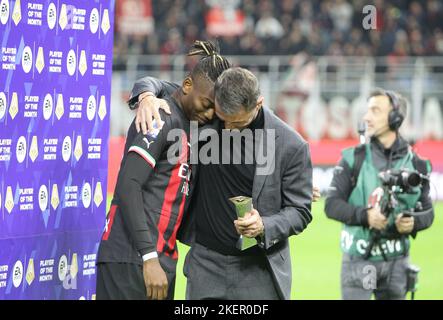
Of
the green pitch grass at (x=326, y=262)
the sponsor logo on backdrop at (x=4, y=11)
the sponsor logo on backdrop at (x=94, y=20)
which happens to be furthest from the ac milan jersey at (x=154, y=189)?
the green pitch grass at (x=326, y=262)

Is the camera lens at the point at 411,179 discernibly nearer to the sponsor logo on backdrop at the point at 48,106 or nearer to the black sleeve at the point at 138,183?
the black sleeve at the point at 138,183

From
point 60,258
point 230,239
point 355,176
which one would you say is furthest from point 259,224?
point 355,176

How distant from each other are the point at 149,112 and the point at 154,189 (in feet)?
1.58

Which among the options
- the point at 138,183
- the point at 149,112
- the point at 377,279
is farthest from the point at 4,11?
the point at 377,279

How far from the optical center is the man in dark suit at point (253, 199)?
20.4 feet

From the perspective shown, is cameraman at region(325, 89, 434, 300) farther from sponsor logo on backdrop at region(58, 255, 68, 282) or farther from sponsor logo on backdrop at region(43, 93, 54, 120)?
sponsor logo on backdrop at region(43, 93, 54, 120)

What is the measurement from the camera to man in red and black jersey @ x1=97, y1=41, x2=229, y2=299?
6137 mm

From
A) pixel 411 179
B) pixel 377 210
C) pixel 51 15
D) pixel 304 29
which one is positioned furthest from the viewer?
pixel 304 29

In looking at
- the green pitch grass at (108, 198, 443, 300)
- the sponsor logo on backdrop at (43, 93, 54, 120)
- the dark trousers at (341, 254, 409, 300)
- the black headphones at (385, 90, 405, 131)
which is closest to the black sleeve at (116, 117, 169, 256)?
the sponsor logo on backdrop at (43, 93, 54, 120)

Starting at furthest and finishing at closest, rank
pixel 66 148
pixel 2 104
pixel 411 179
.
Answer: pixel 411 179 < pixel 66 148 < pixel 2 104

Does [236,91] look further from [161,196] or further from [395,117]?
[395,117]

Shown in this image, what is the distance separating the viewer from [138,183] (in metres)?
5.98

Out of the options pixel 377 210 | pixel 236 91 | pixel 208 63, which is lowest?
pixel 377 210

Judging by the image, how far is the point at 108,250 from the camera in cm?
625
